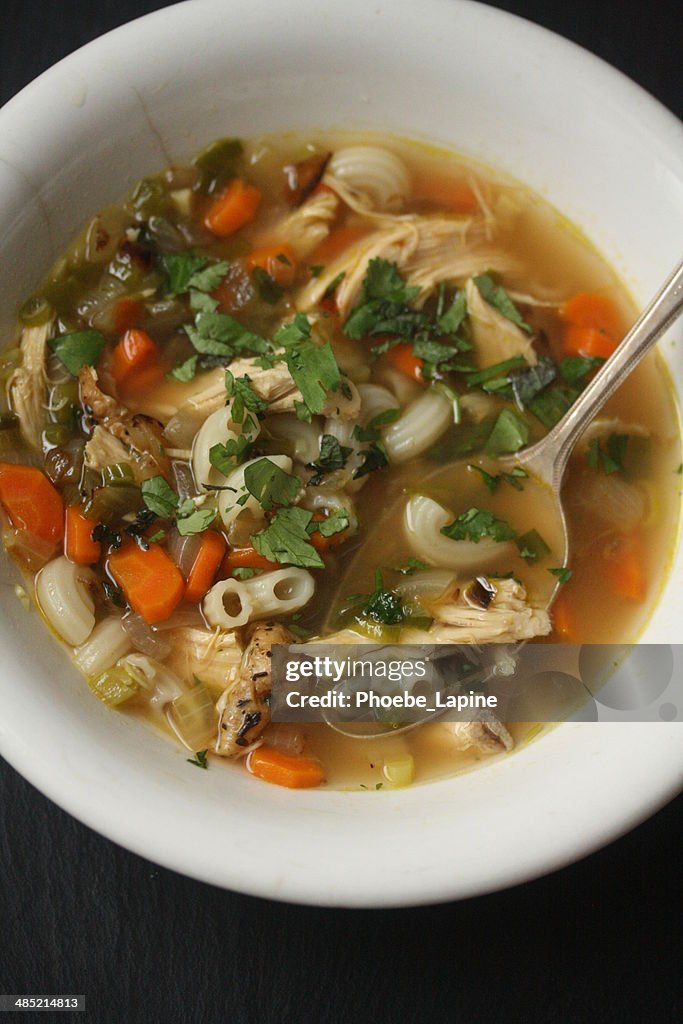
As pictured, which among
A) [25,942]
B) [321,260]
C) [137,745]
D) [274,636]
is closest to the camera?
[137,745]

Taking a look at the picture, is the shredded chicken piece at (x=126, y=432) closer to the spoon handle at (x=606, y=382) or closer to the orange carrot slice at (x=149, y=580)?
the orange carrot slice at (x=149, y=580)

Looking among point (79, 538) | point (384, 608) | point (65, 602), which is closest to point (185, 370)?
point (79, 538)

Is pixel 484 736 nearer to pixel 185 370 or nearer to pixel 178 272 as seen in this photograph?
pixel 185 370

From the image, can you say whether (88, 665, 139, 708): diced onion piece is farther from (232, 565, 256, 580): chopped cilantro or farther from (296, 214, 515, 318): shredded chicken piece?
(296, 214, 515, 318): shredded chicken piece

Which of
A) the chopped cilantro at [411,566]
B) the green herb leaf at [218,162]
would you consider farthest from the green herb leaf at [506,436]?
the green herb leaf at [218,162]

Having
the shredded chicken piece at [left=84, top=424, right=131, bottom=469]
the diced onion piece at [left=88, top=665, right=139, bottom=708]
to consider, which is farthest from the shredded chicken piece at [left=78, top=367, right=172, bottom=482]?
the diced onion piece at [left=88, top=665, right=139, bottom=708]

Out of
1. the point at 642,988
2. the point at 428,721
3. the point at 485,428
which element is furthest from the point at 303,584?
the point at 642,988

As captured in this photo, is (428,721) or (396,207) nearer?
(428,721)

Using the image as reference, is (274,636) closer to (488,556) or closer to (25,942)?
(488,556)
